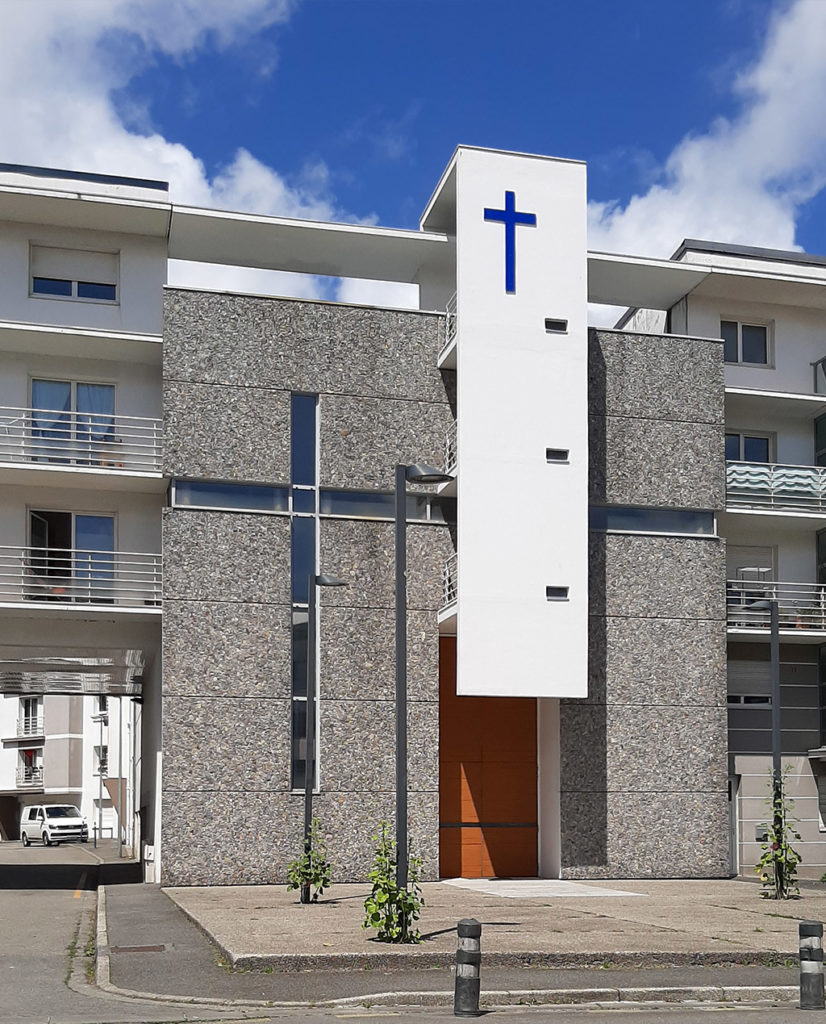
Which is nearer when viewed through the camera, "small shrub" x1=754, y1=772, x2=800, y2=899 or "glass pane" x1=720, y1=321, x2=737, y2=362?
"small shrub" x1=754, y1=772, x2=800, y2=899

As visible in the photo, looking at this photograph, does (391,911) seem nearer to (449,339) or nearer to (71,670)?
(449,339)

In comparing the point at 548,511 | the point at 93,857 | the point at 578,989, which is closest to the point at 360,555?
the point at 548,511

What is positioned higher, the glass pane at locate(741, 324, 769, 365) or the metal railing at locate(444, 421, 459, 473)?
the glass pane at locate(741, 324, 769, 365)

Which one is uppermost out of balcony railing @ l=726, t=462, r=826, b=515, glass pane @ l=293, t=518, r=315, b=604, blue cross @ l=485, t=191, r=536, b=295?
blue cross @ l=485, t=191, r=536, b=295

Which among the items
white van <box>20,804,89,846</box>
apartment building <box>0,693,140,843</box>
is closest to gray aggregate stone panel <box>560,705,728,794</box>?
white van <box>20,804,89,846</box>

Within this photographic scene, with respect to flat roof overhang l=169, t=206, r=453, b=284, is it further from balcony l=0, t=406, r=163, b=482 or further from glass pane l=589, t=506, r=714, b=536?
glass pane l=589, t=506, r=714, b=536

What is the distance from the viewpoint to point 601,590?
88.2ft

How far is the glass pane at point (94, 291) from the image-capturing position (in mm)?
27000

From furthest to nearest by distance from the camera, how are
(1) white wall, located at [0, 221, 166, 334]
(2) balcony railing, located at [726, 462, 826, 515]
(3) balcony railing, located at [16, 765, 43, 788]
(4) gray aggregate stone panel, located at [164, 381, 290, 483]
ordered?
1. (3) balcony railing, located at [16, 765, 43, 788]
2. (2) balcony railing, located at [726, 462, 826, 515]
3. (1) white wall, located at [0, 221, 166, 334]
4. (4) gray aggregate stone panel, located at [164, 381, 290, 483]

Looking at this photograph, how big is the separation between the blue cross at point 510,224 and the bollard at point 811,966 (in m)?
16.7

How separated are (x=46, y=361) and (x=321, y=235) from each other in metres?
5.94

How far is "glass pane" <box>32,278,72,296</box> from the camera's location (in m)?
26.8

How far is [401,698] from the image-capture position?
14797 mm

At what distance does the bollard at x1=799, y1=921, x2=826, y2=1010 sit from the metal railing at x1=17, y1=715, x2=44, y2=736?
6624 centimetres
